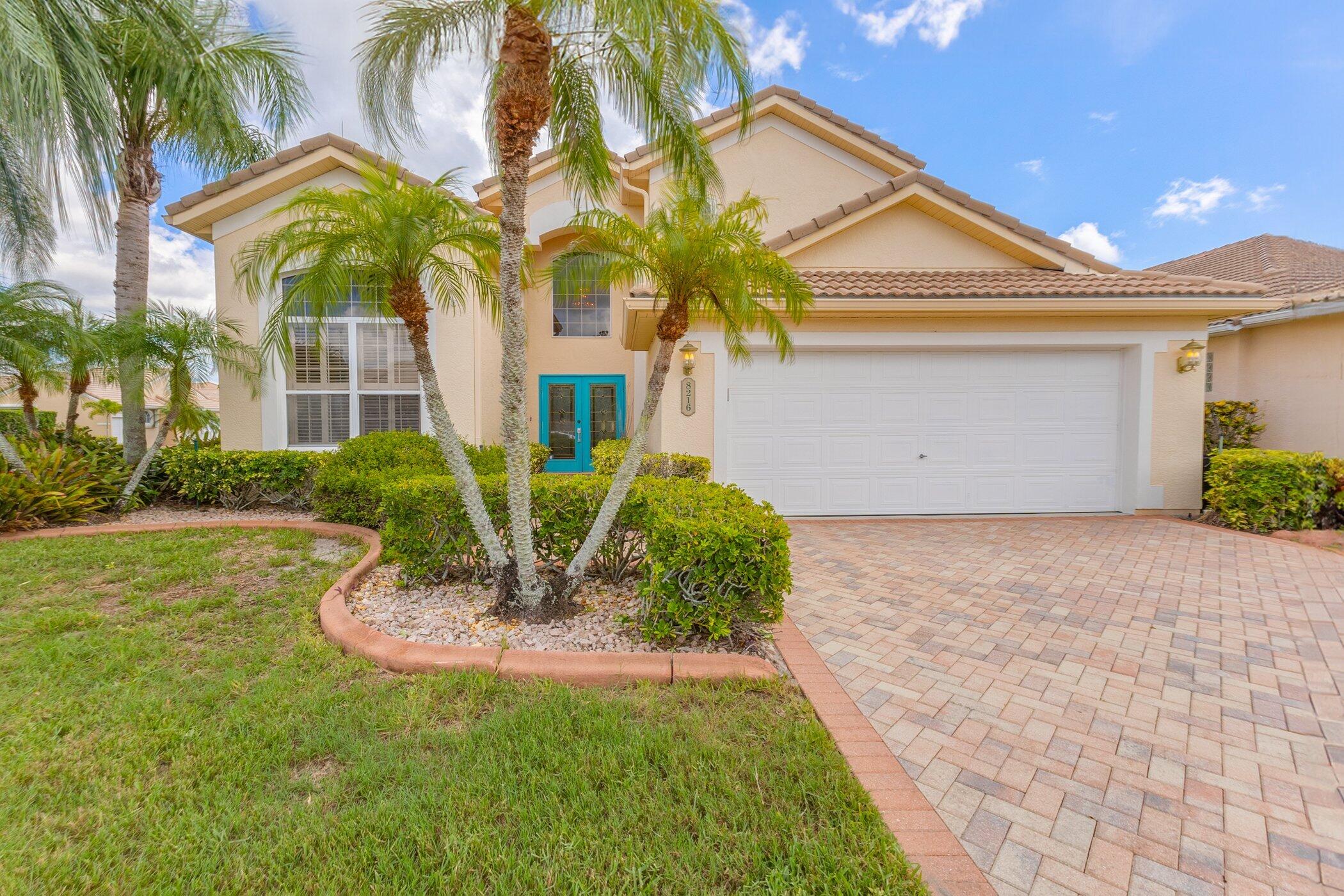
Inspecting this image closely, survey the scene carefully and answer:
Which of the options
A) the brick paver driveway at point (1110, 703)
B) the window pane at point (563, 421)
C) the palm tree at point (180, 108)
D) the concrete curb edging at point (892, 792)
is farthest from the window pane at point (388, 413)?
the concrete curb edging at point (892, 792)

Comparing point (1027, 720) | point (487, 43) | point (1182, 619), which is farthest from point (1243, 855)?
point (487, 43)

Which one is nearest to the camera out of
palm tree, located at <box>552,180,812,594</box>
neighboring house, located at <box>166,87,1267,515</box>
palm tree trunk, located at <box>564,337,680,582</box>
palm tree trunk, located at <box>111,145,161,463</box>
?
palm tree, located at <box>552,180,812,594</box>

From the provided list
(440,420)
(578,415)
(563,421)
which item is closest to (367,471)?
(440,420)

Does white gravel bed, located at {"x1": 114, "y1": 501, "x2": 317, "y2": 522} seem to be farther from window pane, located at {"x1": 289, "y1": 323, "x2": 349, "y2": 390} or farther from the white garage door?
the white garage door

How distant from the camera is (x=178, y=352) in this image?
8.06 metres

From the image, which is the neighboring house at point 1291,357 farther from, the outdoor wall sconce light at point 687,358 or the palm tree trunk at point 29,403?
the palm tree trunk at point 29,403

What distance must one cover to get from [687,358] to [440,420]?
14.7 feet

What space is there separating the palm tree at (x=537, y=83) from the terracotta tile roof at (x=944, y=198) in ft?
18.1

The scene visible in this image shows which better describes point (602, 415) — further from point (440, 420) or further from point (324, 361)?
point (440, 420)

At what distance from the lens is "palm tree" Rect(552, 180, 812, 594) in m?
3.94

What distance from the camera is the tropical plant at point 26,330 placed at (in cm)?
755

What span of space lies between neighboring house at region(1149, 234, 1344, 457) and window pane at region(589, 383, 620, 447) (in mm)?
11831

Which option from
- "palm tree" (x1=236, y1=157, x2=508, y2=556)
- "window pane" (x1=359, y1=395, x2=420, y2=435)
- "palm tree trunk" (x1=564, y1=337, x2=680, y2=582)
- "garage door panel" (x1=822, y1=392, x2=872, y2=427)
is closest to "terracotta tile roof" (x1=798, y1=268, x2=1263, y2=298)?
"garage door panel" (x1=822, y1=392, x2=872, y2=427)

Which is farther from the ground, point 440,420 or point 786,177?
point 786,177
